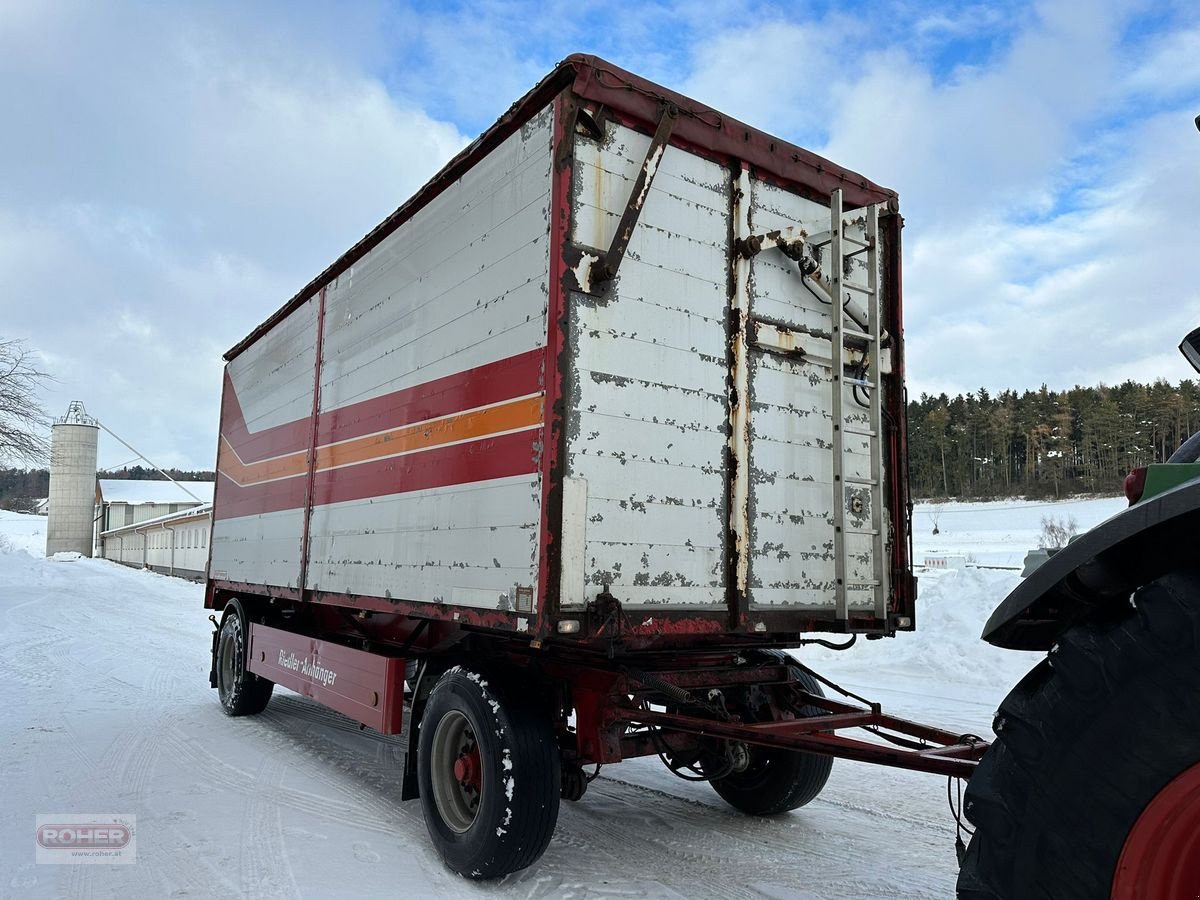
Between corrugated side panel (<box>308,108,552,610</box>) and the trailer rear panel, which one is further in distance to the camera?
corrugated side panel (<box>308,108,552,610</box>)

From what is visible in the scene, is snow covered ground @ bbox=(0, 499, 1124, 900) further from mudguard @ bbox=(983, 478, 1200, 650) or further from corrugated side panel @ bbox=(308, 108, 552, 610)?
mudguard @ bbox=(983, 478, 1200, 650)

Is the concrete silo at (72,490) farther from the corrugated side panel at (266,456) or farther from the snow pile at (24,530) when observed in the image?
the corrugated side panel at (266,456)

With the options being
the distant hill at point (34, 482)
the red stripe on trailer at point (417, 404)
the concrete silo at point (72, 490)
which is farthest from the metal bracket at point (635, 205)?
the distant hill at point (34, 482)

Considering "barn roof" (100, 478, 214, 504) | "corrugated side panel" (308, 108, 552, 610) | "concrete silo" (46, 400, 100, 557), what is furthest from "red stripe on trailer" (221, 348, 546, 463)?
"barn roof" (100, 478, 214, 504)

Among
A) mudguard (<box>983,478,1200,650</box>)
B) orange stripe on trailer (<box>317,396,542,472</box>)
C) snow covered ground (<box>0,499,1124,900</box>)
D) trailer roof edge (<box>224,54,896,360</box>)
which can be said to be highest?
trailer roof edge (<box>224,54,896,360</box>)

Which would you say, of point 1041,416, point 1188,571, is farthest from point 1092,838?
point 1041,416

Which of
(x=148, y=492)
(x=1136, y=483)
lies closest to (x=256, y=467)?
(x=1136, y=483)

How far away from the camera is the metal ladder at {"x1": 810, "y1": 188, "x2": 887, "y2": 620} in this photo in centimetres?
467

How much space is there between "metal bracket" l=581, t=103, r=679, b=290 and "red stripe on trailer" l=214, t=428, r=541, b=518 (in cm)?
87

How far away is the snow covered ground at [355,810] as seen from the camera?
422cm

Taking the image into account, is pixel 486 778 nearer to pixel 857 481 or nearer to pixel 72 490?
pixel 857 481

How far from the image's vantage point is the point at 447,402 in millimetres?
4965

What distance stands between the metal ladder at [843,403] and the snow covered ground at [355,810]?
1.46 m

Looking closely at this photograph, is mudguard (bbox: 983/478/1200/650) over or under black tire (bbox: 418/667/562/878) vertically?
over
